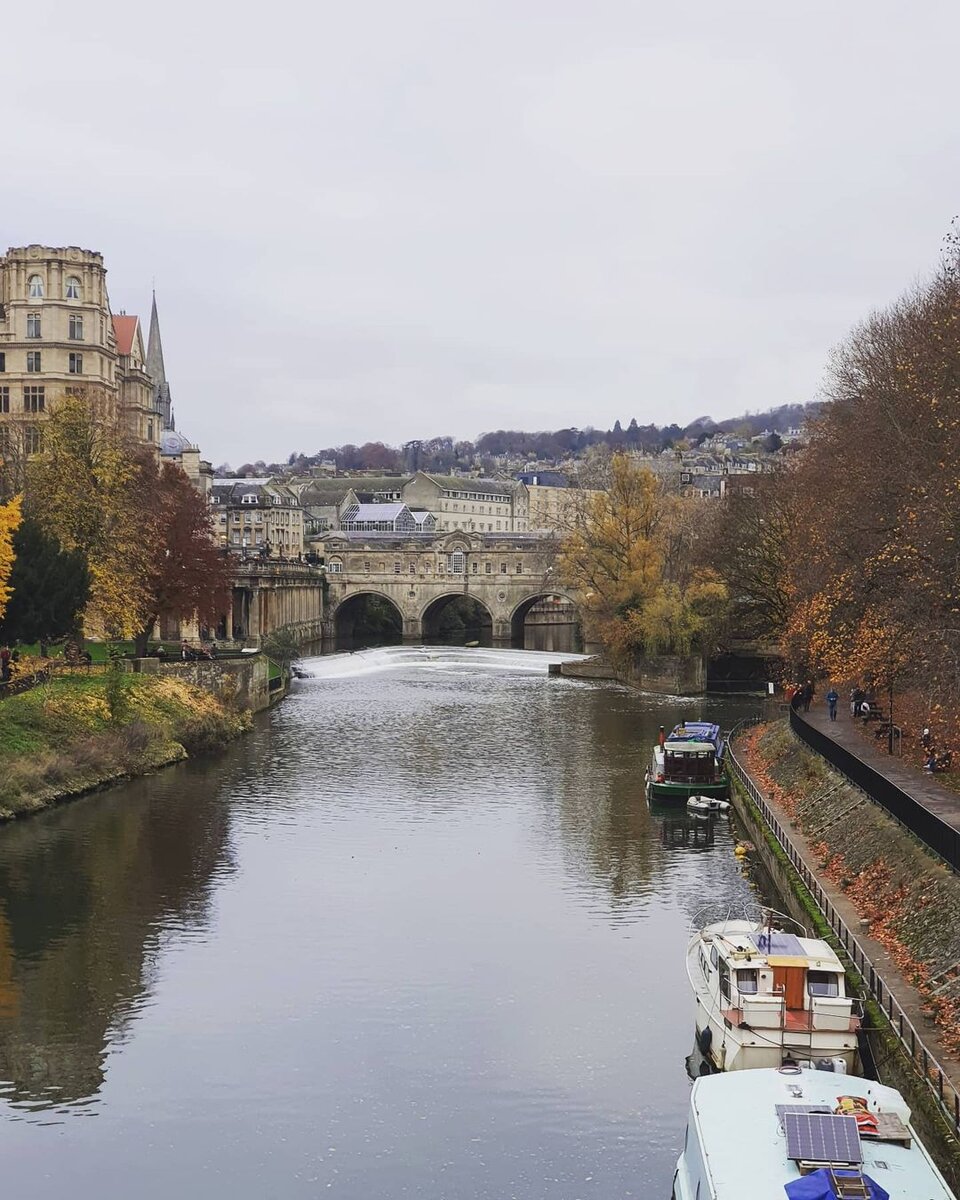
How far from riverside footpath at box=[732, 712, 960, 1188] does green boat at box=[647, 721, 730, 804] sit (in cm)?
97

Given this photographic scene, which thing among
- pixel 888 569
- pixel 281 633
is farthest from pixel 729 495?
pixel 888 569

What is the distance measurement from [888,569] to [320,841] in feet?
54.1

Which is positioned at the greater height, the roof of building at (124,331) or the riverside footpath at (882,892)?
the roof of building at (124,331)

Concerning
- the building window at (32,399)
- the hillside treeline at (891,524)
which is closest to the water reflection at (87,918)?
the hillside treeline at (891,524)

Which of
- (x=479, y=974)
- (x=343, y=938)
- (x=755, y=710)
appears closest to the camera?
(x=479, y=974)

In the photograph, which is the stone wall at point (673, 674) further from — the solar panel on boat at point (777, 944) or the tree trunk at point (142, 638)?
the solar panel on boat at point (777, 944)

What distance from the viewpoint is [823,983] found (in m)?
23.3

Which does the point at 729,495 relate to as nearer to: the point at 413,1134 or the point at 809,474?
the point at 809,474

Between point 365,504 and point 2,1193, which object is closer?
point 2,1193

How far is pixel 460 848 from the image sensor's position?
1548 inches

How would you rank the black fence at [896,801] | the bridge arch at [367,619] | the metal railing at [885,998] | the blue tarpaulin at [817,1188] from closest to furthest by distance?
the blue tarpaulin at [817,1188], the metal railing at [885,998], the black fence at [896,801], the bridge arch at [367,619]

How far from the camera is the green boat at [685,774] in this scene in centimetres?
4659

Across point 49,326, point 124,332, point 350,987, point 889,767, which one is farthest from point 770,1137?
point 124,332

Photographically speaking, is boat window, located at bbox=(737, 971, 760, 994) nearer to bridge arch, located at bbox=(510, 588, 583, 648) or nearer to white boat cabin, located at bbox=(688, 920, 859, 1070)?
white boat cabin, located at bbox=(688, 920, 859, 1070)
